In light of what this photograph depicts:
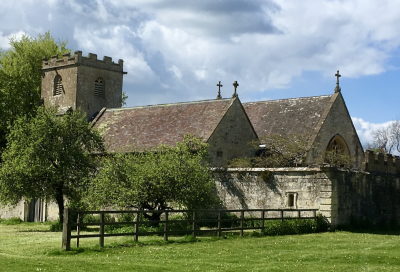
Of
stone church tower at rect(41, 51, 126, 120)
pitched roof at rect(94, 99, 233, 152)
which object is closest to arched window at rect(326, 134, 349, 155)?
pitched roof at rect(94, 99, 233, 152)

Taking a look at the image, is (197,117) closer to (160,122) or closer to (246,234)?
(160,122)

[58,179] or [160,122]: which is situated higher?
[160,122]

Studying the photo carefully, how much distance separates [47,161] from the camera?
26.7 meters

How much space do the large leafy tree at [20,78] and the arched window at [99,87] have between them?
6.74 m

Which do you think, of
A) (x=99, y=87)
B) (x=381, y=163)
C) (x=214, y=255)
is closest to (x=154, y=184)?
(x=214, y=255)

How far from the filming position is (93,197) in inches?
892

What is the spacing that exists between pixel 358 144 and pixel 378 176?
34.6 feet

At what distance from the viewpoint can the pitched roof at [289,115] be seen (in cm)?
3538

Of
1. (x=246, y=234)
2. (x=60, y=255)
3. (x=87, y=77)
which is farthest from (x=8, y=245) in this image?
(x=87, y=77)

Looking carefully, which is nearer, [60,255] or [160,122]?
[60,255]

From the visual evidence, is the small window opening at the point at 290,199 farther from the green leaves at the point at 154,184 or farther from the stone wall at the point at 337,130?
the stone wall at the point at 337,130

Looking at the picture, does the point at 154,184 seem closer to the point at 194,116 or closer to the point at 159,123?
the point at 194,116

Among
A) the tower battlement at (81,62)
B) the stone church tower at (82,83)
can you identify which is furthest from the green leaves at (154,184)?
the tower battlement at (81,62)

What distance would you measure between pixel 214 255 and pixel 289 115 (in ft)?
74.3
